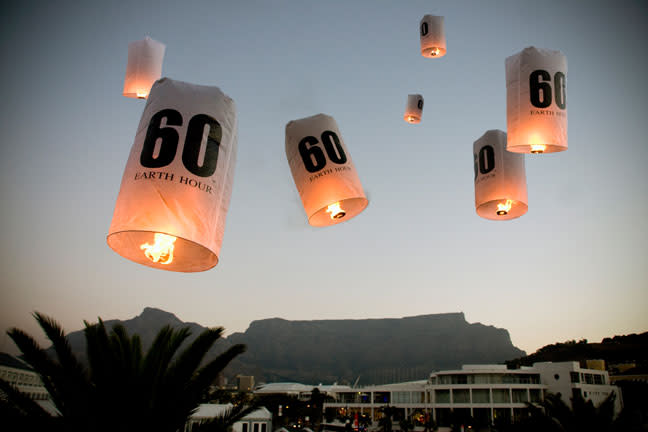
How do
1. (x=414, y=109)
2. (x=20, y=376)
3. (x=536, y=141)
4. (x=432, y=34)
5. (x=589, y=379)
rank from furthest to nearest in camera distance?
(x=589, y=379) → (x=20, y=376) → (x=414, y=109) → (x=432, y=34) → (x=536, y=141)

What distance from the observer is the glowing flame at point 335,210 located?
5.77 metres

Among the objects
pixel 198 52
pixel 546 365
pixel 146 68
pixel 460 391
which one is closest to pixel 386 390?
pixel 460 391

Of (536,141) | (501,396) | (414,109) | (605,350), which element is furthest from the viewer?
(605,350)

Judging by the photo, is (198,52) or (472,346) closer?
(198,52)

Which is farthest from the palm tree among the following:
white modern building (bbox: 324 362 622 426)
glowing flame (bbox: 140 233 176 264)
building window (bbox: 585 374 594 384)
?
building window (bbox: 585 374 594 384)

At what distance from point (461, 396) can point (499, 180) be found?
52.2m

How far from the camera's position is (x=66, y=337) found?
7.55 metres

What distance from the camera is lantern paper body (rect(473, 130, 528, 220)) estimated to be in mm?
7246

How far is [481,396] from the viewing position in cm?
5153

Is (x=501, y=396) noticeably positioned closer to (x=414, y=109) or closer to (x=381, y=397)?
(x=381, y=397)

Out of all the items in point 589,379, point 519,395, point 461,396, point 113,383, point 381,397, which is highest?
point 113,383

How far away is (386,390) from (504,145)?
6615cm

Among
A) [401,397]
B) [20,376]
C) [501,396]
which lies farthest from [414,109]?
[401,397]

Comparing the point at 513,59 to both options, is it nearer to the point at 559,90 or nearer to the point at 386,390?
the point at 559,90
